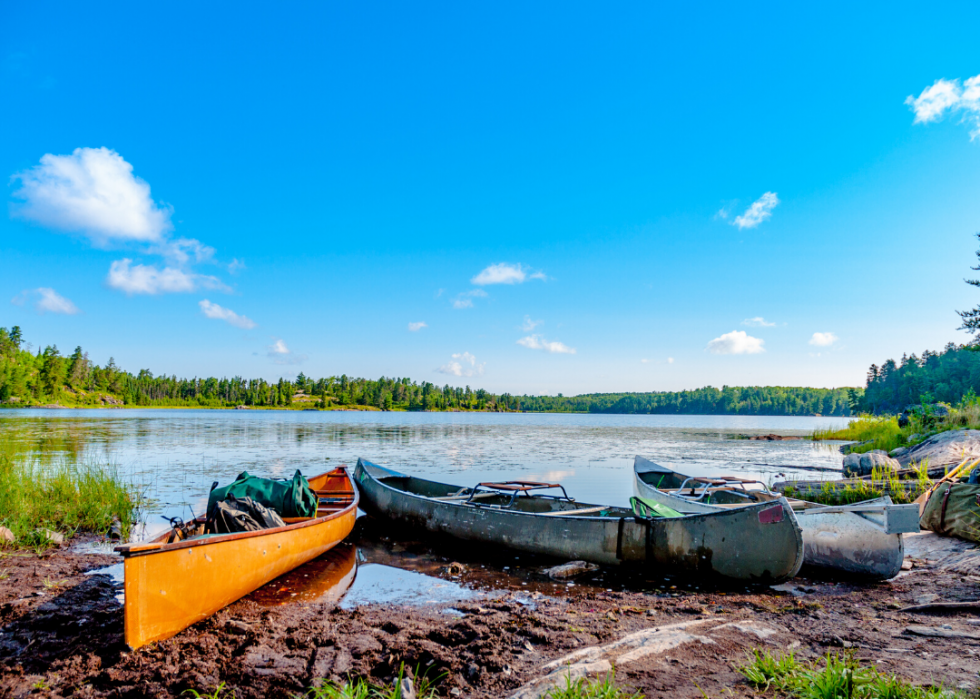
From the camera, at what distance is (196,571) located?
5801 millimetres

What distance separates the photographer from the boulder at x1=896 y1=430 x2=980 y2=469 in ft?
45.0

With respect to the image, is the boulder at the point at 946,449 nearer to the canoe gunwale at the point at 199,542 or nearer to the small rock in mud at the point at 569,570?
the small rock in mud at the point at 569,570

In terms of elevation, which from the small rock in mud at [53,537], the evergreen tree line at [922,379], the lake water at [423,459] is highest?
the evergreen tree line at [922,379]

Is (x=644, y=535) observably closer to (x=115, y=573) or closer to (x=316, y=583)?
(x=316, y=583)

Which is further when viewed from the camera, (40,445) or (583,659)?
(40,445)

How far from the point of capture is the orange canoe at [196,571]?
5117 mm

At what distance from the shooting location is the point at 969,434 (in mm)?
15539

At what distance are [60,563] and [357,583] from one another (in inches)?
171

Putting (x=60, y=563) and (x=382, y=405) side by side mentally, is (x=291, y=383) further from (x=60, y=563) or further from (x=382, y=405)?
(x=60, y=563)

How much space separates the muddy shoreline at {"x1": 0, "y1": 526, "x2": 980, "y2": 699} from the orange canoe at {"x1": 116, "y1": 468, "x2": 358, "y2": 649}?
0.70 ft

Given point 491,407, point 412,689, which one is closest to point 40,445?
point 412,689

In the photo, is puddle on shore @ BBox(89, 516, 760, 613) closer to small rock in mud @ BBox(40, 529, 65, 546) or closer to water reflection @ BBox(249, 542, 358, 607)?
water reflection @ BBox(249, 542, 358, 607)

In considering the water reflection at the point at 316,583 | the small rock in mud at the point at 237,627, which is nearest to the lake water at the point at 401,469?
the water reflection at the point at 316,583

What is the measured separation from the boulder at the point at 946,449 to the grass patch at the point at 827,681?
11939 mm
